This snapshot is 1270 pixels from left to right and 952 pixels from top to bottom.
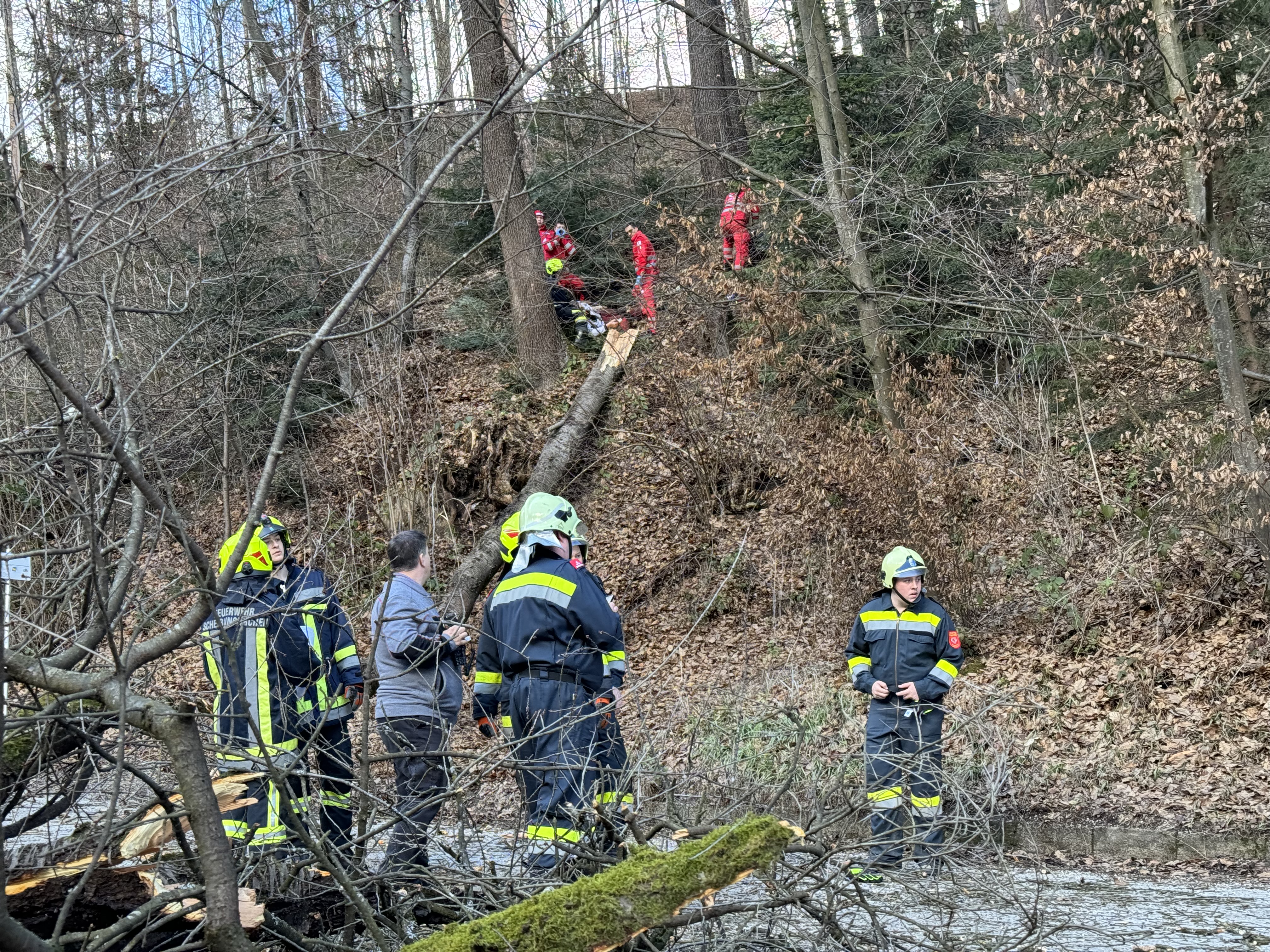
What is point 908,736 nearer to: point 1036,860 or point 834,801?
point 834,801

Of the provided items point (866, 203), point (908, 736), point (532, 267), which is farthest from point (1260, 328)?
point (532, 267)

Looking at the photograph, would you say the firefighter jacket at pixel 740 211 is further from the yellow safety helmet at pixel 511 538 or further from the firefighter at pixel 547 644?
the firefighter at pixel 547 644

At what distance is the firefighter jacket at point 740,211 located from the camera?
13000 millimetres

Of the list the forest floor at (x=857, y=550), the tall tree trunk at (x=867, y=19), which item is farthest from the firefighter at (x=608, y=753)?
the tall tree trunk at (x=867, y=19)

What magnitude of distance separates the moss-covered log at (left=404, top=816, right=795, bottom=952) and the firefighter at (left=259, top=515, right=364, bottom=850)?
7.26 ft

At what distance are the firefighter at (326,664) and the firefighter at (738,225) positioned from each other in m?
7.33

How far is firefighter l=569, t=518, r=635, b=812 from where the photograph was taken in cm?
440

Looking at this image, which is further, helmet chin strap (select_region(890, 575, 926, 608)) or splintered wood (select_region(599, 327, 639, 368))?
splintered wood (select_region(599, 327, 639, 368))

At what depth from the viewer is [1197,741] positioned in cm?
830

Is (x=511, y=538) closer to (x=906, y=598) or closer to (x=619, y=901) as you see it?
(x=906, y=598)

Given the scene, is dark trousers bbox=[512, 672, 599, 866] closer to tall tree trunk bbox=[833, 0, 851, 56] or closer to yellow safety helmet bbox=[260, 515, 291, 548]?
yellow safety helmet bbox=[260, 515, 291, 548]

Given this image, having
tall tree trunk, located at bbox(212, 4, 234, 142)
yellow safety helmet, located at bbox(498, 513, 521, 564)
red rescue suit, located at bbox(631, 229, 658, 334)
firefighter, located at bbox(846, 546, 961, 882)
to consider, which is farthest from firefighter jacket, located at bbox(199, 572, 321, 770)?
red rescue suit, located at bbox(631, 229, 658, 334)

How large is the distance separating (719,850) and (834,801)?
3.88 meters

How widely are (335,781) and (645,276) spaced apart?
992cm
